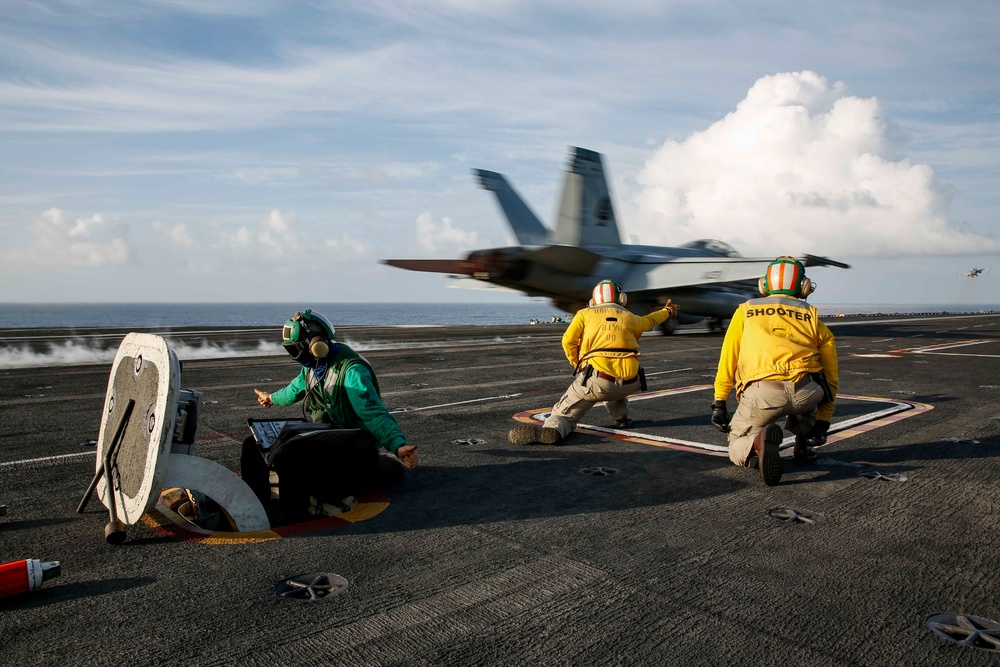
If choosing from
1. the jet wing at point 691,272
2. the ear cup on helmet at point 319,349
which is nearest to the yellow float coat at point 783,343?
the ear cup on helmet at point 319,349

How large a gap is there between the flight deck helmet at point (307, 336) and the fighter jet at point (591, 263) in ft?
55.9

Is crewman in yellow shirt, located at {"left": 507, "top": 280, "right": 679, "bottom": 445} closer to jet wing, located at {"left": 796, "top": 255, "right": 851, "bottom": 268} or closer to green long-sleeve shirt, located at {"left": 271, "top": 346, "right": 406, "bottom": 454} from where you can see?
green long-sleeve shirt, located at {"left": 271, "top": 346, "right": 406, "bottom": 454}

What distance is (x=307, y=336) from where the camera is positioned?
5453 mm

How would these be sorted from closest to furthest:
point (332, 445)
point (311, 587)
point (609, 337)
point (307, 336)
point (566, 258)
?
point (311, 587), point (332, 445), point (307, 336), point (609, 337), point (566, 258)

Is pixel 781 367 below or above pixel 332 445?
above

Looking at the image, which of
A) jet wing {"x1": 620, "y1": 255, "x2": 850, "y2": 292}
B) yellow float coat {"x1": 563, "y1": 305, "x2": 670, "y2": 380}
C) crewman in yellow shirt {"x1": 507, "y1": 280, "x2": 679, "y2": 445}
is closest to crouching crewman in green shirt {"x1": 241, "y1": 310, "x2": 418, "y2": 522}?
crewman in yellow shirt {"x1": 507, "y1": 280, "x2": 679, "y2": 445}

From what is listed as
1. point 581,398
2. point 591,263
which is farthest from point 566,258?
point 581,398

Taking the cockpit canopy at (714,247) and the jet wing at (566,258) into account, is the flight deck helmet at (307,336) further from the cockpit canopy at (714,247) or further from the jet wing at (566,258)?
the cockpit canopy at (714,247)

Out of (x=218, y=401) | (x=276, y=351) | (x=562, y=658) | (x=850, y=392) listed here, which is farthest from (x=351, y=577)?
(x=276, y=351)

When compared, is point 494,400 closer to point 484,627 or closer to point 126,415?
point 126,415

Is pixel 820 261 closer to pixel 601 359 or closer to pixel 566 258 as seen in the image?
pixel 566 258

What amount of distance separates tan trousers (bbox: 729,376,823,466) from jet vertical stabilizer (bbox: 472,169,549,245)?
23.0 meters

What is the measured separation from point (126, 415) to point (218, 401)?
6682 mm

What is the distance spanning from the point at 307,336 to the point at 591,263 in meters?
19.2
